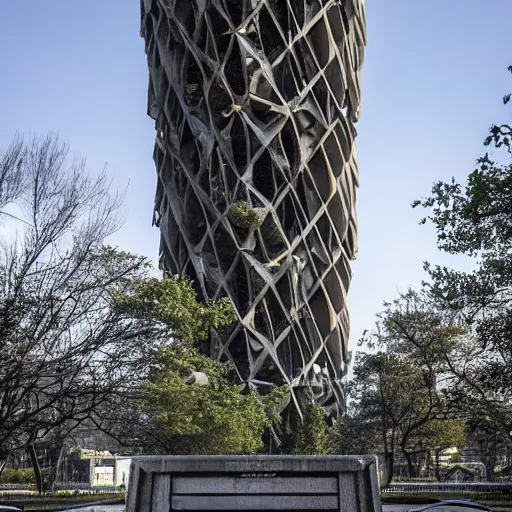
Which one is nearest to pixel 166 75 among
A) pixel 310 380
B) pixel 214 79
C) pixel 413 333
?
pixel 214 79

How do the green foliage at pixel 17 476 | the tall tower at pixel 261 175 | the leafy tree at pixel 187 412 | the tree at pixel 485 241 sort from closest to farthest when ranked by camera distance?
the tree at pixel 485 241 < the leafy tree at pixel 187 412 < the tall tower at pixel 261 175 < the green foliage at pixel 17 476

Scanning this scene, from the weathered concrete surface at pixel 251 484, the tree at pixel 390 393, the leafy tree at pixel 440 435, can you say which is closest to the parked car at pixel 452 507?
the tree at pixel 390 393

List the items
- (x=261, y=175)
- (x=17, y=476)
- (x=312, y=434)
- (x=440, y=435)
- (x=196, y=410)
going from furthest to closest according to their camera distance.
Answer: (x=17, y=476) → (x=440, y=435) → (x=261, y=175) → (x=312, y=434) → (x=196, y=410)

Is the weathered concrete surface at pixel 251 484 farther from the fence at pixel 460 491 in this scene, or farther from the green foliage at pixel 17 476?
the green foliage at pixel 17 476

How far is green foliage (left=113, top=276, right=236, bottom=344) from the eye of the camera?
817 inches

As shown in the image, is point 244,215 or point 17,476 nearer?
point 244,215

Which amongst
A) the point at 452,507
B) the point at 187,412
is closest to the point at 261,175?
the point at 187,412

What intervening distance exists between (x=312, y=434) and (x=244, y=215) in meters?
10.0

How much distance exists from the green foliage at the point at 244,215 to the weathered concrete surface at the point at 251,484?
1333 inches

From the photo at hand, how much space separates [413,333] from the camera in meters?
30.2

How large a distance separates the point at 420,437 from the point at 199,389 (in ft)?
79.6

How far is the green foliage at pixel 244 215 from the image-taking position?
37.8 metres

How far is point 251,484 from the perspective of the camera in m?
3.98

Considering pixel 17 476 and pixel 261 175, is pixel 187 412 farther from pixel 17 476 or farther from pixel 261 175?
pixel 17 476
